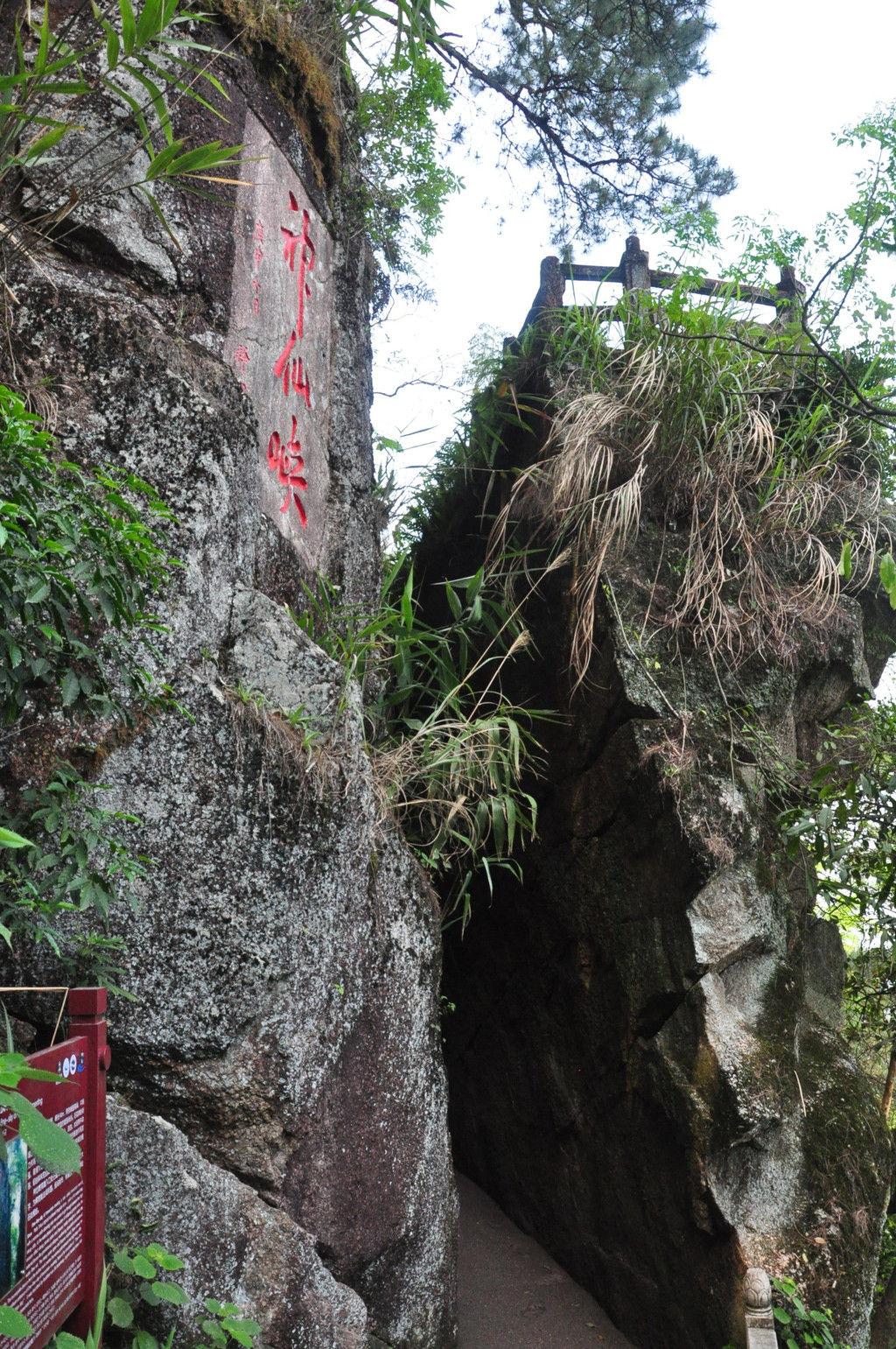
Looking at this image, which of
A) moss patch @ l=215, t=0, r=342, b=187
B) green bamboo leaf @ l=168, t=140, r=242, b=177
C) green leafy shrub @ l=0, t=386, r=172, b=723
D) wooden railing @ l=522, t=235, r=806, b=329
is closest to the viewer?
green leafy shrub @ l=0, t=386, r=172, b=723

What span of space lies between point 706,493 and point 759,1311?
9.81 ft

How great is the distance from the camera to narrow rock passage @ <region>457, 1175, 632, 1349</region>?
3529 mm

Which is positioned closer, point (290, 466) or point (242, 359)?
point (242, 359)

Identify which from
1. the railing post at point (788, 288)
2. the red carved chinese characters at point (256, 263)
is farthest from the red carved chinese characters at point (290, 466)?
the railing post at point (788, 288)

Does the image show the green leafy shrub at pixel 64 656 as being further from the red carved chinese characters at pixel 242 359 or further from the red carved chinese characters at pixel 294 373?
the red carved chinese characters at pixel 294 373

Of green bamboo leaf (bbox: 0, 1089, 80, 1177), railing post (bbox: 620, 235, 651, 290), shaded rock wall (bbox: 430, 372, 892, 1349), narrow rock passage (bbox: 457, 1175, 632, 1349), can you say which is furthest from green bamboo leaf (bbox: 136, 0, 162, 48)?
narrow rock passage (bbox: 457, 1175, 632, 1349)

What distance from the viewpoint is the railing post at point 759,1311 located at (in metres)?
2.70

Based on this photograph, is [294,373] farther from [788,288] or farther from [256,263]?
[788,288]

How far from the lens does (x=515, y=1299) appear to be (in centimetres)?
374

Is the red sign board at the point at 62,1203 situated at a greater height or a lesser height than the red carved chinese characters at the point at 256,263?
lesser

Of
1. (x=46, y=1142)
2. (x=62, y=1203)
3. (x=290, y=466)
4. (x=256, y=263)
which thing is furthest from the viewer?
(x=290, y=466)

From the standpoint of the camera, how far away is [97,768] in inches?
90.3

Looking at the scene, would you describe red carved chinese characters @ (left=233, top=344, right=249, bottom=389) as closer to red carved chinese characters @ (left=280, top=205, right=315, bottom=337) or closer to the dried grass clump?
red carved chinese characters @ (left=280, top=205, right=315, bottom=337)

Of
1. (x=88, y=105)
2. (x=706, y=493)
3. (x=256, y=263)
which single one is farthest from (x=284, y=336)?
(x=706, y=493)
